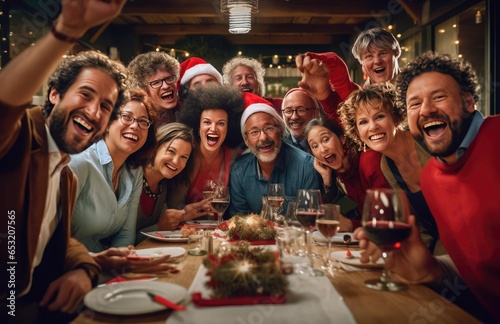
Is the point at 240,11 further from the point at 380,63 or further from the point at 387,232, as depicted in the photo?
the point at 387,232

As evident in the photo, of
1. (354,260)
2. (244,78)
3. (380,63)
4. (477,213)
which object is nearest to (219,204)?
(354,260)

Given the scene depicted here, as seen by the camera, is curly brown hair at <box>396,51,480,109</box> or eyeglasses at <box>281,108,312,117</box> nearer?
curly brown hair at <box>396,51,480,109</box>

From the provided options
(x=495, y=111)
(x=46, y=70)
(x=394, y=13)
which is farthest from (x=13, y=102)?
(x=394, y=13)

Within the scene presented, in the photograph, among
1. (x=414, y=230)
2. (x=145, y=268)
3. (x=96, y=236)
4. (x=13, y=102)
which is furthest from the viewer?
(x=96, y=236)

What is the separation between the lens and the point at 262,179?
316 centimetres

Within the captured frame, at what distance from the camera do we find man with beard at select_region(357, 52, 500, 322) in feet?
5.07

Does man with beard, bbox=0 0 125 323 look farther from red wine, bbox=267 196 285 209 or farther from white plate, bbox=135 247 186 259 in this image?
red wine, bbox=267 196 285 209

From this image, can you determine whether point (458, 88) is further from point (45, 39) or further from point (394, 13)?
point (394, 13)

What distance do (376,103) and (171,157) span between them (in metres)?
1.34

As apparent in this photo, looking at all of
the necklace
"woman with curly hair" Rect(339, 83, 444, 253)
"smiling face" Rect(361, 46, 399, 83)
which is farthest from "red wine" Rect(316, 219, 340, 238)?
"smiling face" Rect(361, 46, 399, 83)

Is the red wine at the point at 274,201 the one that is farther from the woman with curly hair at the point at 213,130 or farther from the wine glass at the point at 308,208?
the woman with curly hair at the point at 213,130

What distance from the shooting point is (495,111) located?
4199 mm

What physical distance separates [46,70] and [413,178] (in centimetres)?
205

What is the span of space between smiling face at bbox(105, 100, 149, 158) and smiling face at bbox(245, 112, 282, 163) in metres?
0.94
